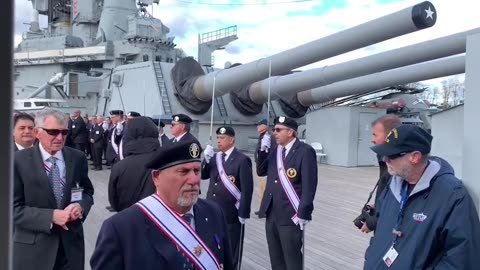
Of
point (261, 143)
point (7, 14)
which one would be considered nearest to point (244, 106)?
point (261, 143)

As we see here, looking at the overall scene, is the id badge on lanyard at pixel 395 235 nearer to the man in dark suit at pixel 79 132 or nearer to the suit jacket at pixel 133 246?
the suit jacket at pixel 133 246

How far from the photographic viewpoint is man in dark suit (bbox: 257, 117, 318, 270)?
163 inches

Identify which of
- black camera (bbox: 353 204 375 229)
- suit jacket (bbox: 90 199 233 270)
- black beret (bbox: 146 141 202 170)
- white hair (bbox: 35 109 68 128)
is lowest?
black camera (bbox: 353 204 375 229)

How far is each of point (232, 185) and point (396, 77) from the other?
8.79m

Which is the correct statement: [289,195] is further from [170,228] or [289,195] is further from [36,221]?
[170,228]

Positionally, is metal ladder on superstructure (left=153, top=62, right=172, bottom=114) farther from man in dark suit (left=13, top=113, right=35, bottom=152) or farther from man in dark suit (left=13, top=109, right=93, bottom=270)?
man in dark suit (left=13, top=109, right=93, bottom=270)

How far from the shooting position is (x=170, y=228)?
5.98 ft

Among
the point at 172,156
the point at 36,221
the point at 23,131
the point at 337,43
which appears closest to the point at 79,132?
the point at 337,43

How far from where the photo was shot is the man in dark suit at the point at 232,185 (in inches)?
179

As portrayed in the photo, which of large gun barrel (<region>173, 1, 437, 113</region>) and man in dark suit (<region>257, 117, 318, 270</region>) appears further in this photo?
large gun barrel (<region>173, 1, 437, 113</region>)

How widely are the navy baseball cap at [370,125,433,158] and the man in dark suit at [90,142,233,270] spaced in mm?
976

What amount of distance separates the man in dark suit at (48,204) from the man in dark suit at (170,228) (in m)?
1.31

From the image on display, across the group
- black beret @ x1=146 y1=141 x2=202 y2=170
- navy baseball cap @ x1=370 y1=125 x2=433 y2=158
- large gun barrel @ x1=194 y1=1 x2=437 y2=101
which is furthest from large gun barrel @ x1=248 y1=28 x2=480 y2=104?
black beret @ x1=146 y1=141 x2=202 y2=170

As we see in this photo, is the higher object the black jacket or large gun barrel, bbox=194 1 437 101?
large gun barrel, bbox=194 1 437 101
